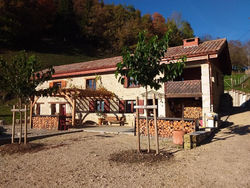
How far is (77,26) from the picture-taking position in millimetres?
51031

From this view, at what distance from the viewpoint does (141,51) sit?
591 centimetres

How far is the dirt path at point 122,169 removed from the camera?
4.01 m

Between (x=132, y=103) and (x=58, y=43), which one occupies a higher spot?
(x=58, y=43)

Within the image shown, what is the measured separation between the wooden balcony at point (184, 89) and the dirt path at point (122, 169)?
5.62 metres

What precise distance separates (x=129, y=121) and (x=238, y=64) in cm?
3738

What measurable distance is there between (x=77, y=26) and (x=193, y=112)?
1784 inches

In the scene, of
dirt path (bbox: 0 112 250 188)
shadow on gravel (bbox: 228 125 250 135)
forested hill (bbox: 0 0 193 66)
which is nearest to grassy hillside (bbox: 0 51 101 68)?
forested hill (bbox: 0 0 193 66)

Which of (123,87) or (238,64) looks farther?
(238,64)

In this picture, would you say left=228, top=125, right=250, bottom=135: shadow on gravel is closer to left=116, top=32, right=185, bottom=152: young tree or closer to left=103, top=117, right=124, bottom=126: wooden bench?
left=116, top=32, right=185, bottom=152: young tree

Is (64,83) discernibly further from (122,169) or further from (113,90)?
(122,169)

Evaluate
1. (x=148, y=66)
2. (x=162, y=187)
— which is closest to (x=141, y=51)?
(x=148, y=66)

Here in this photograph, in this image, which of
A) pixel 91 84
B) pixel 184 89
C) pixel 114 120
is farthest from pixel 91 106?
pixel 184 89

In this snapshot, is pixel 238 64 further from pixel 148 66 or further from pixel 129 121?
pixel 148 66

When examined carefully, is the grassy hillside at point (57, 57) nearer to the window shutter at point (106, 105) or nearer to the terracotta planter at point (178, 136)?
the window shutter at point (106, 105)
